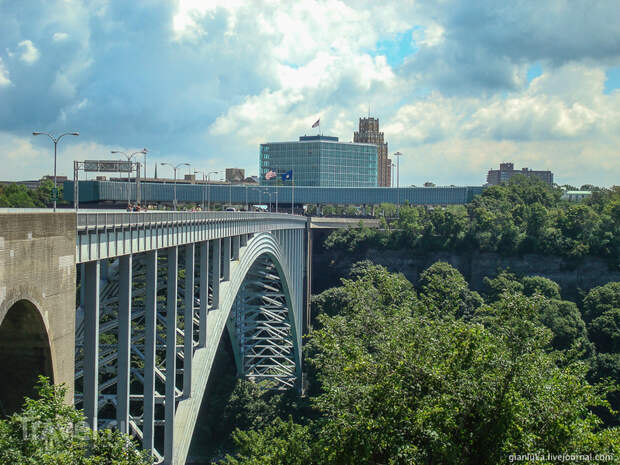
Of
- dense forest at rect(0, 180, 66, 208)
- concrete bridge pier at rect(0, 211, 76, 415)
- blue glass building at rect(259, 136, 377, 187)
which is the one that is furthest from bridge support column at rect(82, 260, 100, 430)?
blue glass building at rect(259, 136, 377, 187)

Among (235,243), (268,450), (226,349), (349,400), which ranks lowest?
(226,349)

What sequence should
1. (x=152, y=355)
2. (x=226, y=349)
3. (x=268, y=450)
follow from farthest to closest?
(x=226, y=349)
(x=268, y=450)
(x=152, y=355)

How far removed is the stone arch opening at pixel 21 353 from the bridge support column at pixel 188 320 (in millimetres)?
11628

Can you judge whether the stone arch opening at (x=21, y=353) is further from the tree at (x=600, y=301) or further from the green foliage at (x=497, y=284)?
the tree at (x=600, y=301)

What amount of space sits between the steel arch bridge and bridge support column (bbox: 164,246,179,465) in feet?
0.12

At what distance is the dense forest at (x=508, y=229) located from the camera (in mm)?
81625

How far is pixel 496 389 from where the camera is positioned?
16641 mm

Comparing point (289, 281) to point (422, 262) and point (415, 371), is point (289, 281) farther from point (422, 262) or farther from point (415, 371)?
point (415, 371)

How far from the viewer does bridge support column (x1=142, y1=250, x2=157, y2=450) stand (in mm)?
22864

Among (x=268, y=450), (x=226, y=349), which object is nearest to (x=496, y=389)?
(x=268, y=450)

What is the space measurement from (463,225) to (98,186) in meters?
51.0

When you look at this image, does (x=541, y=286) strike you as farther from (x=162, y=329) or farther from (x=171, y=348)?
(x=171, y=348)

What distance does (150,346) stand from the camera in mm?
23234

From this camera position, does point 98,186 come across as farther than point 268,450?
Yes
